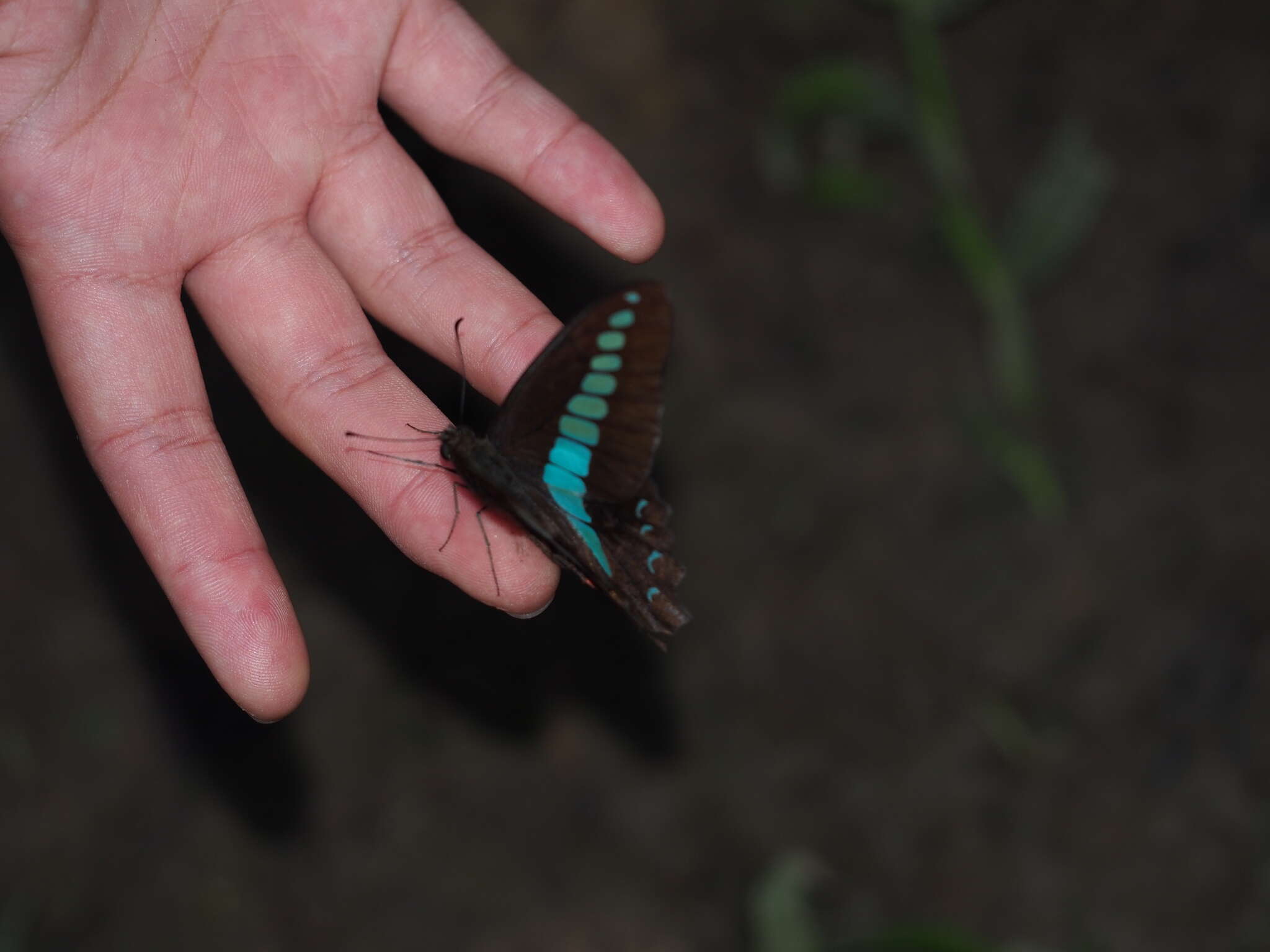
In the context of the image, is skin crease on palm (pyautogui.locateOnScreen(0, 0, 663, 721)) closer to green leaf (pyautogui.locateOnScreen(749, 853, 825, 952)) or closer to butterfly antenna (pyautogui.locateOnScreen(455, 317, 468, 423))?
butterfly antenna (pyautogui.locateOnScreen(455, 317, 468, 423))

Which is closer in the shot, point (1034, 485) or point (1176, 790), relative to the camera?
point (1176, 790)

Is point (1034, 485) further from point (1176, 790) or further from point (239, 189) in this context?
point (239, 189)

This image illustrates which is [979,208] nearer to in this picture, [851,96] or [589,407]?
[851,96]

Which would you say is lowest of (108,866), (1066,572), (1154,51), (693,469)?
(108,866)

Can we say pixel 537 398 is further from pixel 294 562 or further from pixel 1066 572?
pixel 1066 572

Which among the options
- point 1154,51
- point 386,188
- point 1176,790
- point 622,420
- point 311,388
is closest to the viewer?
point 622,420

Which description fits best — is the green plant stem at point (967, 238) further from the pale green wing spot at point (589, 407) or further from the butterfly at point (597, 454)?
the pale green wing spot at point (589, 407)

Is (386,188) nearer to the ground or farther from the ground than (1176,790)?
farther from the ground

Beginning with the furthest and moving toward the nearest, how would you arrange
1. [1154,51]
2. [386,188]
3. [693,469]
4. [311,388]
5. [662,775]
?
[1154,51] → [693,469] → [662,775] → [386,188] → [311,388]

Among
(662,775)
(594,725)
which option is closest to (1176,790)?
(662,775)
